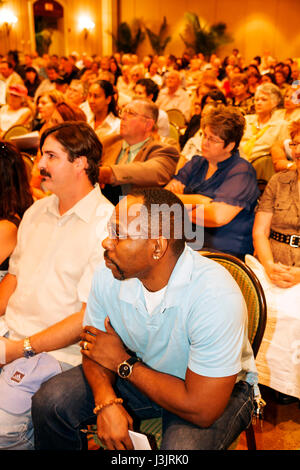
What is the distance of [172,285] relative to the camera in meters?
1.24

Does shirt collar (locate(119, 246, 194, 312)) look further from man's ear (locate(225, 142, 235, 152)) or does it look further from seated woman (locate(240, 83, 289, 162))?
seated woman (locate(240, 83, 289, 162))

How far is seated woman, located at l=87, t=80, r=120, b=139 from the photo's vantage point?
3.74m

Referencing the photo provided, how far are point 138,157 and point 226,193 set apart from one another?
0.78 m

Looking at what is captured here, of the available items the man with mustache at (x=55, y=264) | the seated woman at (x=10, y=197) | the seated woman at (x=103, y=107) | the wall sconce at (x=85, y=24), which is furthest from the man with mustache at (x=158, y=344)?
the wall sconce at (x=85, y=24)

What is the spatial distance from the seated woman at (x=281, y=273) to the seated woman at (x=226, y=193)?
16 centimetres

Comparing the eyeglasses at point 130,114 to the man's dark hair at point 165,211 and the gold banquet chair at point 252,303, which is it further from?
the man's dark hair at point 165,211

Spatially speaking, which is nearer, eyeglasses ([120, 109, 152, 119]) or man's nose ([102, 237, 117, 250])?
man's nose ([102, 237, 117, 250])

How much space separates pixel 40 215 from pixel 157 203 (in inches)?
30.8

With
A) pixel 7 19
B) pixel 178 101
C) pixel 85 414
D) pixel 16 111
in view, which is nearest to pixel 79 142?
pixel 85 414

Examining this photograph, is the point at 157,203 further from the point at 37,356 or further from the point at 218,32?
the point at 218,32

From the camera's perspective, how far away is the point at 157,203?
1225 millimetres

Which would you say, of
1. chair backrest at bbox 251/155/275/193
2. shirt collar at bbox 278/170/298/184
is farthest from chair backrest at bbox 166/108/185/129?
shirt collar at bbox 278/170/298/184

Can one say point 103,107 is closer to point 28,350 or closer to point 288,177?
point 288,177
